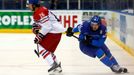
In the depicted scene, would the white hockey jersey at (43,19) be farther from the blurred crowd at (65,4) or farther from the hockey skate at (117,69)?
the blurred crowd at (65,4)

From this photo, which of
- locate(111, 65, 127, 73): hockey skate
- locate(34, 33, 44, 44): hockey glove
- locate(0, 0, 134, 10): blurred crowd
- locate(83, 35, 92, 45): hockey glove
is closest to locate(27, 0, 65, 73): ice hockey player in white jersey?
locate(34, 33, 44, 44): hockey glove

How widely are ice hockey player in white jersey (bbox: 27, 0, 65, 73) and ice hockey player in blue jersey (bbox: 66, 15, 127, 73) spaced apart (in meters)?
0.22

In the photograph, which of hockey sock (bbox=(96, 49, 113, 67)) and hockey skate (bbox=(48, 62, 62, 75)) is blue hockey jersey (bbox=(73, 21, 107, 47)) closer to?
hockey sock (bbox=(96, 49, 113, 67))

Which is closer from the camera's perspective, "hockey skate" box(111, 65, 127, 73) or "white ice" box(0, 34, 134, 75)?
"hockey skate" box(111, 65, 127, 73)

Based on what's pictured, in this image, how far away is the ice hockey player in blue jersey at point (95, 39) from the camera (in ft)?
21.7

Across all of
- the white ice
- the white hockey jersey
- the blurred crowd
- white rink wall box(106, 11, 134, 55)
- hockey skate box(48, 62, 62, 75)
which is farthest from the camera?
the blurred crowd

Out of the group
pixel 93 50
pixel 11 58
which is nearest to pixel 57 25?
pixel 93 50

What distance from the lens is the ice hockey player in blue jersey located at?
21.7 ft

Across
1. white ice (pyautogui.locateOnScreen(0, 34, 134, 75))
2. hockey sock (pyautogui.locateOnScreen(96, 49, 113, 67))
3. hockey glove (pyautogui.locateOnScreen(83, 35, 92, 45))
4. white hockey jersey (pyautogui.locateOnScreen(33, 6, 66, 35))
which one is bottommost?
white ice (pyautogui.locateOnScreen(0, 34, 134, 75))

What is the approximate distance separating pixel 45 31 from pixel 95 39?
68 cm

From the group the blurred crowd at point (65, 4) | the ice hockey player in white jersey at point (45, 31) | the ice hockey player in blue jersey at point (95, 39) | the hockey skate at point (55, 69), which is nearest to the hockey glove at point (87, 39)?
the ice hockey player in blue jersey at point (95, 39)

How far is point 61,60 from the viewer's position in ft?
27.9

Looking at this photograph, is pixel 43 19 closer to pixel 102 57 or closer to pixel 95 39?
pixel 95 39

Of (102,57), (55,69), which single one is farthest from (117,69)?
(55,69)
